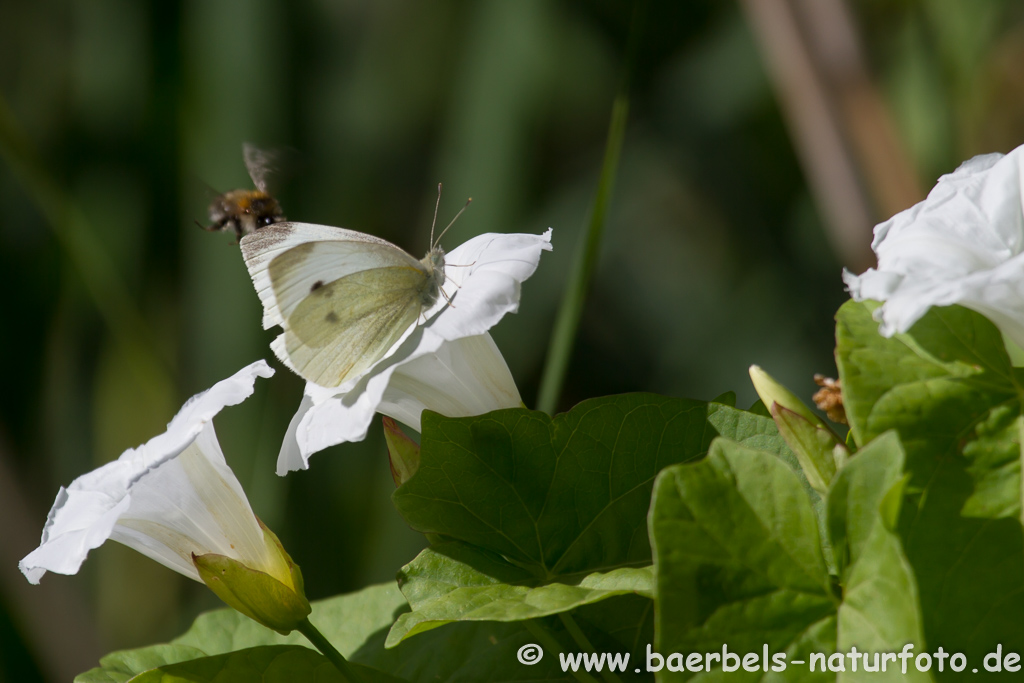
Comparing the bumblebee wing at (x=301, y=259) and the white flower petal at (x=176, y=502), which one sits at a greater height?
the bumblebee wing at (x=301, y=259)

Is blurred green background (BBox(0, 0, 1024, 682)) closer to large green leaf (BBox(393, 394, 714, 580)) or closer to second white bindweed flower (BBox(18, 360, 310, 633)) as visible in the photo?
second white bindweed flower (BBox(18, 360, 310, 633))

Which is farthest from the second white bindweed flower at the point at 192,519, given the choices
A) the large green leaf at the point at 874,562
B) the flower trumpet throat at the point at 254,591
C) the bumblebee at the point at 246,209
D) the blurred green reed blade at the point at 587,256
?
the bumblebee at the point at 246,209

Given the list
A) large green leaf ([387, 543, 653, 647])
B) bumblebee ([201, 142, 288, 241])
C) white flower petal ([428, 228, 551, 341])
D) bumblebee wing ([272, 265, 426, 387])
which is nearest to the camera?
large green leaf ([387, 543, 653, 647])

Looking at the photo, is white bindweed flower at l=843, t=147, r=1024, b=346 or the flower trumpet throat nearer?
white bindweed flower at l=843, t=147, r=1024, b=346

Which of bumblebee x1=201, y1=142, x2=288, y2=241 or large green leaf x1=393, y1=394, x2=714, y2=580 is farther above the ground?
bumblebee x1=201, y1=142, x2=288, y2=241

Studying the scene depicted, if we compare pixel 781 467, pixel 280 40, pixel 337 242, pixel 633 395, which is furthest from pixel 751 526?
pixel 280 40

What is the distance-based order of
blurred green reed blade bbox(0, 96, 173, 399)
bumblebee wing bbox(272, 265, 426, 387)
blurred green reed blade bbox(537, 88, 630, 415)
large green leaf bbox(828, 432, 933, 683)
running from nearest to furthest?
large green leaf bbox(828, 432, 933, 683)
bumblebee wing bbox(272, 265, 426, 387)
blurred green reed blade bbox(537, 88, 630, 415)
blurred green reed blade bbox(0, 96, 173, 399)

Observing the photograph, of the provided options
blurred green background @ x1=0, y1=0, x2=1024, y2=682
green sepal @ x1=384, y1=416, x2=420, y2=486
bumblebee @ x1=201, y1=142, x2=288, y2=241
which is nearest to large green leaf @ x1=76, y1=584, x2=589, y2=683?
green sepal @ x1=384, y1=416, x2=420, y2=486

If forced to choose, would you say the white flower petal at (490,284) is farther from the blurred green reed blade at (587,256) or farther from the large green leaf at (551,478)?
the blurred green reed blade at (587,256)
